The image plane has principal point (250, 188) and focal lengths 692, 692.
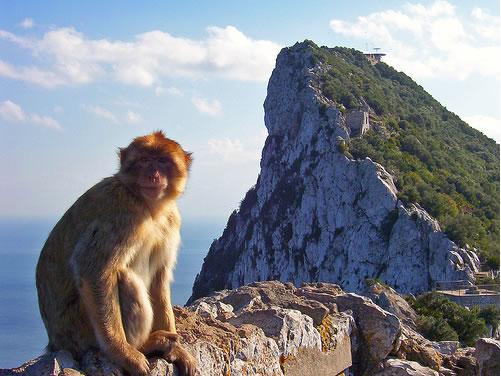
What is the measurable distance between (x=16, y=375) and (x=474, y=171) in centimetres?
5223

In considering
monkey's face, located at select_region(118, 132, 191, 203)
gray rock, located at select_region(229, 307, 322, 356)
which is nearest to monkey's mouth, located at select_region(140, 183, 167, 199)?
monkey's face, located at select_region(118, 132, 191, 203)

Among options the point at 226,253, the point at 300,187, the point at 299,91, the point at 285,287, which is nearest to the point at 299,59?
the point at 299,91

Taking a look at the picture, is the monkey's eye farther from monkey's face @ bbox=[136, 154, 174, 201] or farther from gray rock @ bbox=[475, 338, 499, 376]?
gray rock @ bbox=[475, 338, 499, 376]

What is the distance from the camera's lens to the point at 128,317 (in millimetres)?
3705

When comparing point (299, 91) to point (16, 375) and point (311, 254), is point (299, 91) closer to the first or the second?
point (311, 254)

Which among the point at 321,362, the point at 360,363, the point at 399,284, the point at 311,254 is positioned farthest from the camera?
the point at 311,254

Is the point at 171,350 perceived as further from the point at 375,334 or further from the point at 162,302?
the point at 375,334

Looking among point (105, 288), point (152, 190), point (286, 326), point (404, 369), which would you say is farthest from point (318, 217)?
point (105, 288)

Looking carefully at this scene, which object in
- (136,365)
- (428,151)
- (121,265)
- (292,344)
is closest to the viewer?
(136,365)

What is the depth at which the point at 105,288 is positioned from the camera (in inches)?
142

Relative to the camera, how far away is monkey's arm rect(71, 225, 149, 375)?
3539 millimetres

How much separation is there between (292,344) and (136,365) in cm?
123

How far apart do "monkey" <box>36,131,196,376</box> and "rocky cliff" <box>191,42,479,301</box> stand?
105ft

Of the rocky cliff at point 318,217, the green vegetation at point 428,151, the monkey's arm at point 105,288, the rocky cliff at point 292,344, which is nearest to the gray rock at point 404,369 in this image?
the rocky cliff at point 292,344
